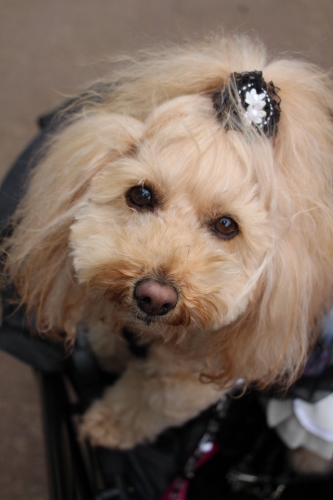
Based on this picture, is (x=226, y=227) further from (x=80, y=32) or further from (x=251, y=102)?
(x=80, y=32)

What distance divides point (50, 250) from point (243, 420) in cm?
77

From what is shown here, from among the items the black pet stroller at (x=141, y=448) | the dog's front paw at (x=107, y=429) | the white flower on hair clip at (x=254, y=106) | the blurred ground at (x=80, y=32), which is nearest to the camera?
the white flower on hair clip at (x=254, y=106)

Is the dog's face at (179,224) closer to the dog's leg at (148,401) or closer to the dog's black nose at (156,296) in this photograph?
the dog's black nose at (156,296)

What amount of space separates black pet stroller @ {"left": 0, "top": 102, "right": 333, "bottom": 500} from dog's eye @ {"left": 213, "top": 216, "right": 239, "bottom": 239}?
14.5 inches

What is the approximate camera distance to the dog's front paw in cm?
104

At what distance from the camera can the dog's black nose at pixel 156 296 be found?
650mm

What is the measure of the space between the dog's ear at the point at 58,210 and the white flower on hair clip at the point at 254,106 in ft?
0.55

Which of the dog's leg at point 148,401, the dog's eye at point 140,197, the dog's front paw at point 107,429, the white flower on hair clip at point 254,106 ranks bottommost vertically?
the dog's front paw at point 107,429

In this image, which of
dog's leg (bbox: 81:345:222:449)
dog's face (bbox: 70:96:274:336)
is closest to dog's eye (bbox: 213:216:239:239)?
dog's face (bbox: 70:96:274:336)

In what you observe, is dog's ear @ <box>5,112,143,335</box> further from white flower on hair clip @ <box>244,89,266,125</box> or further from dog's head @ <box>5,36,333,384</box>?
white flower on hair clip @ <box>244,89,266,125</box>

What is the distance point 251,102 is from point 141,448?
2.61 feet

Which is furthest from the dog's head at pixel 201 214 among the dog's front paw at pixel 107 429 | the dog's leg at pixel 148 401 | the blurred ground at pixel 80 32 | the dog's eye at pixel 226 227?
the blurred ground at pixel 80 32

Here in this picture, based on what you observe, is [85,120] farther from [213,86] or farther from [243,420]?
[243,420]

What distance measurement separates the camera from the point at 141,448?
104 cm
